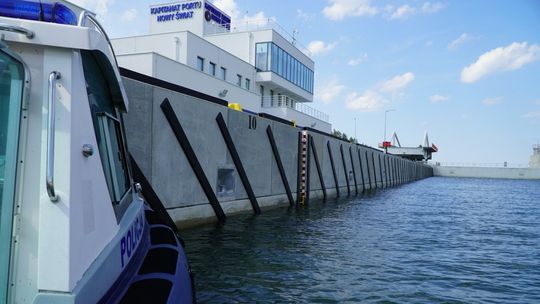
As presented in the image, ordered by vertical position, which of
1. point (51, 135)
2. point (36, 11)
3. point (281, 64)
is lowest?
point (51, 135)

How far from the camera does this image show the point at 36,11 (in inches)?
87.3

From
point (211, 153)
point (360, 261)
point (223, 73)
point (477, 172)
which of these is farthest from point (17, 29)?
point (477, 172)

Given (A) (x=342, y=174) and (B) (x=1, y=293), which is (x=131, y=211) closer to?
(B) (x=1, y=293)

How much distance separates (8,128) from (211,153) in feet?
33.5

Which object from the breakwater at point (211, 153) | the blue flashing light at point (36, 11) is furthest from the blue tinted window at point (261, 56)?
the blue flashing light at point (36, 11)

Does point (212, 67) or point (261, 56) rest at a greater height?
point (261, 56)

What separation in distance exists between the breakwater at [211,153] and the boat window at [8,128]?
7.15 m

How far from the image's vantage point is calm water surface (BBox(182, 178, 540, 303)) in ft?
20.8

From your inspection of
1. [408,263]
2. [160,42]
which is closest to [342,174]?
[160,42]

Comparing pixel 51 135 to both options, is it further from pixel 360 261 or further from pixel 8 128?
pixel 360 261

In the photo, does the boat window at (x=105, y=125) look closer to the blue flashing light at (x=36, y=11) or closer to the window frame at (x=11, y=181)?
the blue flashing light at (x=36, y=11)

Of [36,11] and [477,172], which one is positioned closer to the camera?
[36,11]

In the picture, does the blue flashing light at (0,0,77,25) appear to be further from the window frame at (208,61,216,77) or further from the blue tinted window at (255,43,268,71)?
the blue tinted window at (255,43,268,71)

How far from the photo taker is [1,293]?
78.2 inches
